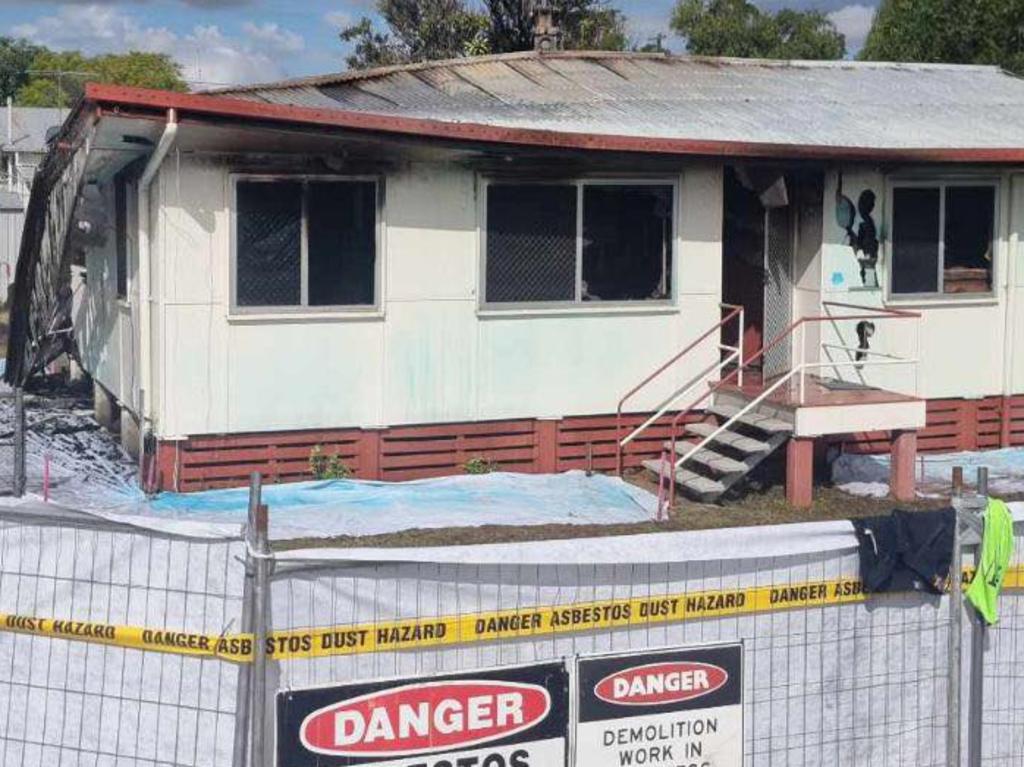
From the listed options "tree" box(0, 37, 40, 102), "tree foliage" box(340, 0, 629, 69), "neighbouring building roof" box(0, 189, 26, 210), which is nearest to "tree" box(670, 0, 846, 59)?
"tree foliage" box(340, 0, 629, 69)

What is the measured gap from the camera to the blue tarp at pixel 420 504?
39.6 ft

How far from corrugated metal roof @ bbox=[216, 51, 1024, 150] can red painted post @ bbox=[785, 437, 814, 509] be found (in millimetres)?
2953

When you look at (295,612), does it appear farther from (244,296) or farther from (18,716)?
(244,296)

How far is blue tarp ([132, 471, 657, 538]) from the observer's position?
12078 millimetres

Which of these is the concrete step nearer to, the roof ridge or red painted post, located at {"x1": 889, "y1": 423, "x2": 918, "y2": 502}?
red painted post, located at {"x1": 889, "y1": 423, "x2": 918, "y2": 502}

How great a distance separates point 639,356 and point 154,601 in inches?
366

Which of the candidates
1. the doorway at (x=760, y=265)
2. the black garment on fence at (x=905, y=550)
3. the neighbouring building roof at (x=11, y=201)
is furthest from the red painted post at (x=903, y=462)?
the neighbouring building roof at (x=11, y=201)

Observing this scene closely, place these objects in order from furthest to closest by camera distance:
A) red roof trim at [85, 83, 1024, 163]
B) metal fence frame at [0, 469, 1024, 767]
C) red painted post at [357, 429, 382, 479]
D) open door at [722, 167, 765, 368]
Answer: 1. open door at [722, 167, 765, 368]
2. red painted post at [357, 429, 382, 479]
3. red roof trim at [85, 83, 1024, 163]
4. metal fence frame at [0, 469, 1024, 767]

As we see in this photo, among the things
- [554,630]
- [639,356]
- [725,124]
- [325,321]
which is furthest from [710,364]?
[554,630]

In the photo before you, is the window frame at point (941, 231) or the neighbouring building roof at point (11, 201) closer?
the window frame at point (941, 231)

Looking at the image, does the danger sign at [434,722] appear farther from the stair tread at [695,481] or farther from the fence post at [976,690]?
the stair tread at [695,481]

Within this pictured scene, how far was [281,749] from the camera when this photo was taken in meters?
5.43

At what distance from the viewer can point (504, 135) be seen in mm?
12867

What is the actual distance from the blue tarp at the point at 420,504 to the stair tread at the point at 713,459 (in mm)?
565
